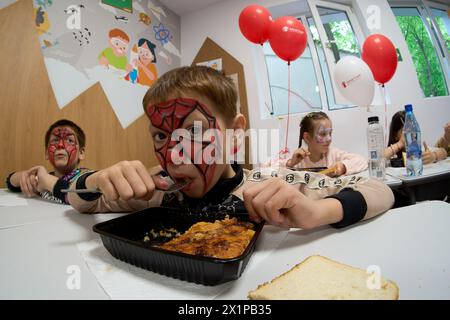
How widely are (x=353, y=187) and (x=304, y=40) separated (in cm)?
178

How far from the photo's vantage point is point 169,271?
30 centimetres

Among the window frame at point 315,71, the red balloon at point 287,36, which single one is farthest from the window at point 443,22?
the red balloon at point 287,36

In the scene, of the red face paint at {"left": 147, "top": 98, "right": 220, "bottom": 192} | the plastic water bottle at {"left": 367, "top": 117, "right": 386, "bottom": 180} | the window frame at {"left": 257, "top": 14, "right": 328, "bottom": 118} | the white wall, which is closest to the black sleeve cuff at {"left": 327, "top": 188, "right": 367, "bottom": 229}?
the red face paint at {"left": 147, "top": 98, "right": 220, "bottom": 192}

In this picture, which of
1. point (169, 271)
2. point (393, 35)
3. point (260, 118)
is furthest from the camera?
point (260, 118)

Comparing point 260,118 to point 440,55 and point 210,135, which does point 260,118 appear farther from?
point 210,135

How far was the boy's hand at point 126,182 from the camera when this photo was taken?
43 cm

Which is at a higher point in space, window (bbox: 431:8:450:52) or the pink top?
window (bbox: 431:8:450:52)

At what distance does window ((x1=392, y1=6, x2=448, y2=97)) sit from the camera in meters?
2.25

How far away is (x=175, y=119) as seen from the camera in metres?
0.55

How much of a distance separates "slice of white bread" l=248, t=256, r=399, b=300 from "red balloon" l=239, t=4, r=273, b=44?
210cm

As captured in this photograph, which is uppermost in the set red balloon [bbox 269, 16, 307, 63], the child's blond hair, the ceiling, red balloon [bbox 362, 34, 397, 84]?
the ceiling

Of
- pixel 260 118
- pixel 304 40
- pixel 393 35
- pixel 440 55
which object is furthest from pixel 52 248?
pixel 440 55

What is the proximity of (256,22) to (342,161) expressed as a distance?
1402 millimetres

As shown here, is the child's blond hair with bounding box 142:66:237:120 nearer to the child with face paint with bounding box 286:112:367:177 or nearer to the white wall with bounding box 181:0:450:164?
the child with face paint with bounding box 286:112:367:177
